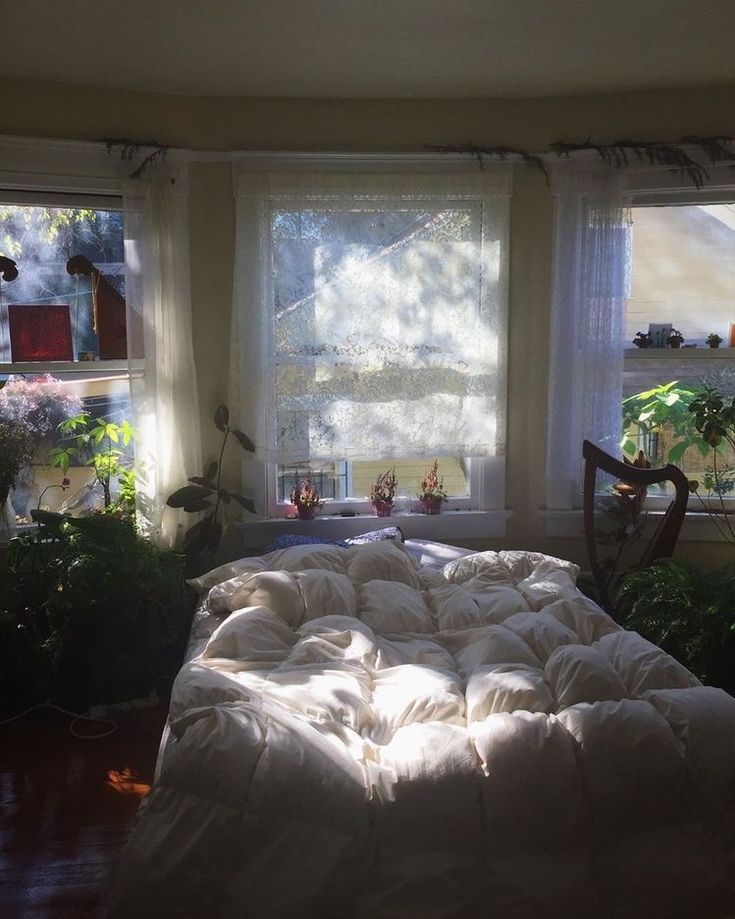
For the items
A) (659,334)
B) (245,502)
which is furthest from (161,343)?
(659,334)

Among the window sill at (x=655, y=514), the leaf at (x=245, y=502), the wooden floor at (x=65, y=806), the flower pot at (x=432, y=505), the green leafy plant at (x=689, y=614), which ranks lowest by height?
the wooden floor at (x=65, y=806)

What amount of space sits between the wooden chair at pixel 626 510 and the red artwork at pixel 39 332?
2.41m

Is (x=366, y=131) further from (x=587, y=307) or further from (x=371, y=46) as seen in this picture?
(x=587, y=307)

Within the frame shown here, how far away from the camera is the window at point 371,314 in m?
3.73

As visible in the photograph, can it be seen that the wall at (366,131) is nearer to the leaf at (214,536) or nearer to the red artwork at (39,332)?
the leaf at (214,536)

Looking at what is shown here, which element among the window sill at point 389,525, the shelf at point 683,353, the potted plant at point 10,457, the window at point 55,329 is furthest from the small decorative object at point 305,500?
the shelf at point 683,353

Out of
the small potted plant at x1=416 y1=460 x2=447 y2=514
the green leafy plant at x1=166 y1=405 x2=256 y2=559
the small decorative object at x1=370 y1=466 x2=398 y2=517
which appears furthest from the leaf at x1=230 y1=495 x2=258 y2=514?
the small potted plant at x1=416 y1=460 x2=447 y2=514

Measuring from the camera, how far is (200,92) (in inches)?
142

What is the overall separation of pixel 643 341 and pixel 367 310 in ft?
4.42

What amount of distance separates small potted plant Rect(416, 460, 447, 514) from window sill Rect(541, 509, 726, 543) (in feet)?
1.66

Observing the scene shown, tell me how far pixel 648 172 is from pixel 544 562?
194 centimetres

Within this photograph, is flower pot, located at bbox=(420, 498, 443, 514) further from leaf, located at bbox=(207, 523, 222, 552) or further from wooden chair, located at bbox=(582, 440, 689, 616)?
leaf, located at bbox=(207, 523, 222, 552)

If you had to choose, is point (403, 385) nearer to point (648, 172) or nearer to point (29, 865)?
point (648, 172)


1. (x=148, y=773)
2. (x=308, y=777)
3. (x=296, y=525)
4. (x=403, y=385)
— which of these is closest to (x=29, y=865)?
(x=148, y=773)
